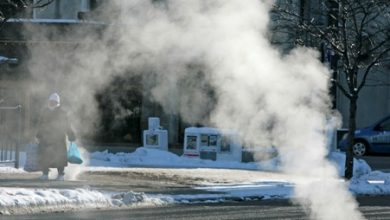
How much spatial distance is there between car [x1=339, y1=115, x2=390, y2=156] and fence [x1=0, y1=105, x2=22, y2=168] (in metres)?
14.7

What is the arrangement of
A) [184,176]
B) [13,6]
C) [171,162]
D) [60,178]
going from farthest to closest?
[171,162] → [184,176] → [13,6] → [60,178]

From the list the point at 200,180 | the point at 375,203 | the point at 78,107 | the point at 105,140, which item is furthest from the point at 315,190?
the point at 105,140

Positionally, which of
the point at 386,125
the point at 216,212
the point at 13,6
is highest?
the point at 13,6

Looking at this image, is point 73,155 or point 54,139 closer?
point 54,139

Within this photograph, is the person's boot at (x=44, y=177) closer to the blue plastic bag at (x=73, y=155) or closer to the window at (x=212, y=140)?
the blue plastic bag at (x=73, y=155)

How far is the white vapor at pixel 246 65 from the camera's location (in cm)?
1050

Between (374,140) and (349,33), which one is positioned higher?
(349,33)

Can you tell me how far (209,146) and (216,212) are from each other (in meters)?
9.75

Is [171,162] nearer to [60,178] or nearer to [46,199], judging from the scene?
[60,178]

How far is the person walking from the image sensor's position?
46.8ft

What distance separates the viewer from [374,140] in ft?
93.6

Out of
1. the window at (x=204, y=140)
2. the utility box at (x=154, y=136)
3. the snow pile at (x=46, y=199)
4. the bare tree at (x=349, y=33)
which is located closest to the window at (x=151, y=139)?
the utility box at (x=154, y=136)

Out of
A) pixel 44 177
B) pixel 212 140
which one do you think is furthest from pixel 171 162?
pixel 44 177

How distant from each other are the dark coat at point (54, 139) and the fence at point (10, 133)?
2320mm
